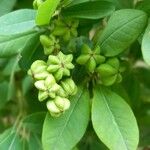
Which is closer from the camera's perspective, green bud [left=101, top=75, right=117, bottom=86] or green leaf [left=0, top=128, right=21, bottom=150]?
green bud [left=101, top=75, right=117, bottom=86]

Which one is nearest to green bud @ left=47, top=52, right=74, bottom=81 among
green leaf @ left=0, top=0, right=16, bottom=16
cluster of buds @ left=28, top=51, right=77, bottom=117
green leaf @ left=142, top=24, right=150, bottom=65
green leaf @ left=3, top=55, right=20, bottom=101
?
cluster of buds @ left=28, top=51, right=77, bottom=117

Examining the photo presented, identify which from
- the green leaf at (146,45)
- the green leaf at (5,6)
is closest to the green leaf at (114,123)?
the green leaf at (146,45)

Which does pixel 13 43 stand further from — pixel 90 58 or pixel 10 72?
pixel 10 72

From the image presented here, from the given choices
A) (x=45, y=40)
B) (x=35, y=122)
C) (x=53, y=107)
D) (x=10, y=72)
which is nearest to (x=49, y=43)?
(x=45, y=40)

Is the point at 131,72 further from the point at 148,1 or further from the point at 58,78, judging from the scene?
the point at 58,78

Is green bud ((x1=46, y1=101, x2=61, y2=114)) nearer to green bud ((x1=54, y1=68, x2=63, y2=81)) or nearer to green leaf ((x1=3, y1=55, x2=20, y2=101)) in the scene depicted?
green bud ((x1=54, y1=68, x2=63, y2=81))

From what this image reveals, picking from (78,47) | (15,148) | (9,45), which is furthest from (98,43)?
(15,148)
